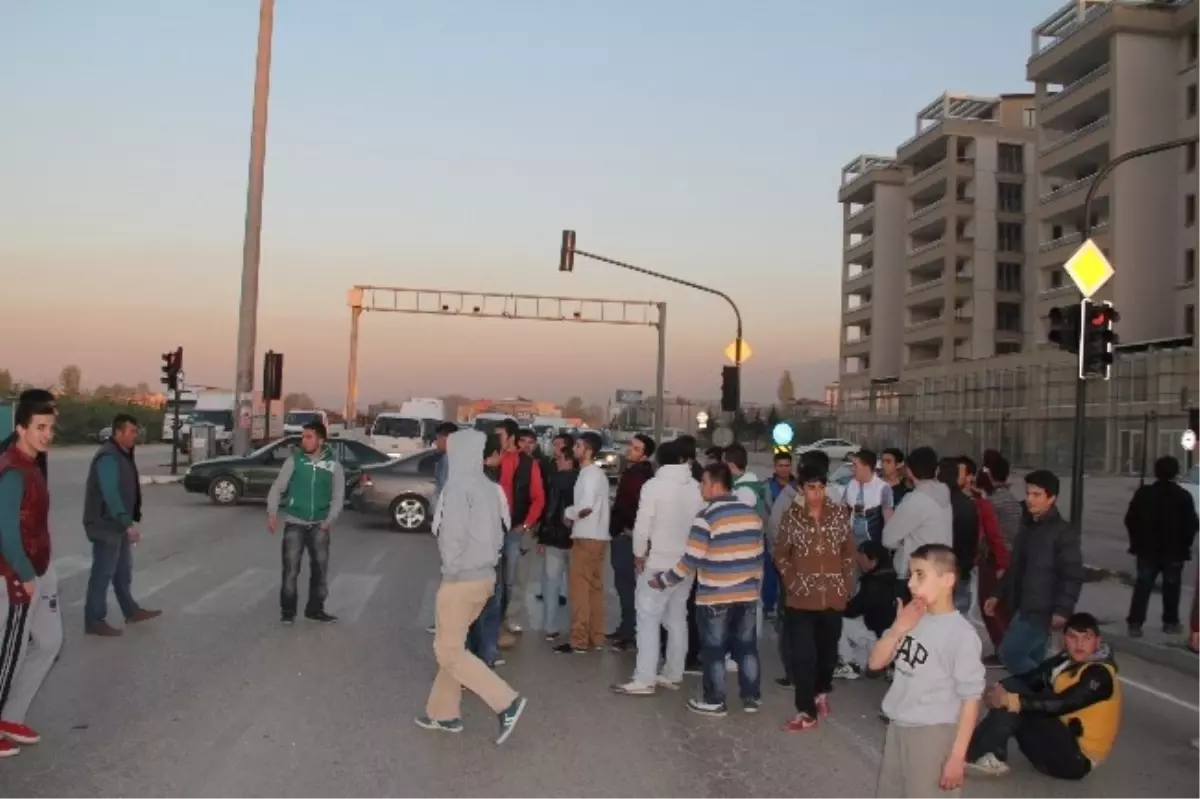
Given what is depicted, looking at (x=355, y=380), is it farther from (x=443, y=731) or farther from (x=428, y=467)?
(x=443, y=731)

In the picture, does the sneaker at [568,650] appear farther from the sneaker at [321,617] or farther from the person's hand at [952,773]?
the person's hand at [952,773]

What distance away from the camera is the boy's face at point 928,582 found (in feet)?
14.6

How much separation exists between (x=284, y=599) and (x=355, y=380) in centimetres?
4481

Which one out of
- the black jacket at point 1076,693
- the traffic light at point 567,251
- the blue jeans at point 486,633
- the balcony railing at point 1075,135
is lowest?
the blue jeans at point 486,633

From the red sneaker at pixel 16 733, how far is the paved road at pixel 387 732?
0.10m

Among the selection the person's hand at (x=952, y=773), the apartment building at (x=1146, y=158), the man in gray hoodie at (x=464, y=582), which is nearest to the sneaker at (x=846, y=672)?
the man in gray hoodie at (x=464, y=582)

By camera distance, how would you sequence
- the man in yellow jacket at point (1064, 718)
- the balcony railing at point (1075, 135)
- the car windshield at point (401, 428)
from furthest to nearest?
1. the balcony railing at point (1075, 135)
2. the car windshield at point (401, 428)
3. the man in yellow jacket at point (1064, 718)

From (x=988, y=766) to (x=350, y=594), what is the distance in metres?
7.74

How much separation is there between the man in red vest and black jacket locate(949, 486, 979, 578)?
6.25 meters

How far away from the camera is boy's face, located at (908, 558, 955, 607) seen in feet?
14.6

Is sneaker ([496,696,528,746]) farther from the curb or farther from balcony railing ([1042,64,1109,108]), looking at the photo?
balcony railing ([1042,64,1109,108])

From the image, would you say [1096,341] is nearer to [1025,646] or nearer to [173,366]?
[1025,646]

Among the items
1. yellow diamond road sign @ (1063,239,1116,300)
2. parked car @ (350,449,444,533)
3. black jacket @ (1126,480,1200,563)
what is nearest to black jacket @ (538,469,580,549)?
black jacket @ (1126,480,1200,563)

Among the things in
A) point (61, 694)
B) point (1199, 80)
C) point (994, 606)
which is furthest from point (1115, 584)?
point (1199, 80)
